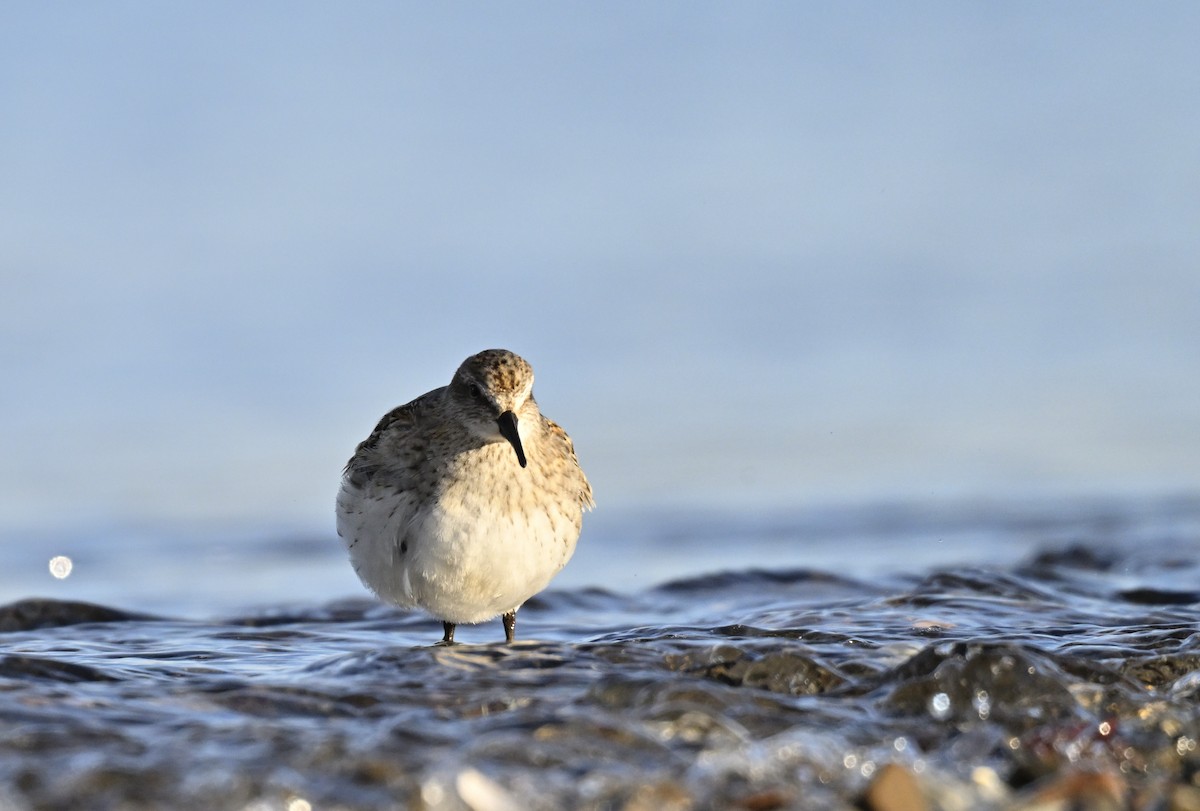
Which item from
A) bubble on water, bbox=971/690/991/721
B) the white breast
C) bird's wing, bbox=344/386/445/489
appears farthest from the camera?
bird's wing, bbox=344/386/445/489

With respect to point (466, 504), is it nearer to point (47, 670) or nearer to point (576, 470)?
point (576, 470)

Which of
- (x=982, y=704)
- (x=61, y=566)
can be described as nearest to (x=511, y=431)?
(x=982, y=704)

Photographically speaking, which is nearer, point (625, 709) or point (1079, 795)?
point (1079, 795)

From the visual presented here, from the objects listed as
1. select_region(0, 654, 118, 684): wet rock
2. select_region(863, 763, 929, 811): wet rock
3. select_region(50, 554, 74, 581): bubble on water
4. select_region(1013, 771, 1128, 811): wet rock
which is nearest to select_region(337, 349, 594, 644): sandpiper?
select_region(0, 654, 118, 684): wet rock

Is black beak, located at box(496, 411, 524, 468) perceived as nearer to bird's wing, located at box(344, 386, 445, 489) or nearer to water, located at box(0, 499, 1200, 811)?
bird's wing, located at box(344, 386, 445, 489)

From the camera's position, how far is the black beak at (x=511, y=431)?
571 centimetres

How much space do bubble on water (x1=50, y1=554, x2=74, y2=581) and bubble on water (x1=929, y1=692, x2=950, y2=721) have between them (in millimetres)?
8176

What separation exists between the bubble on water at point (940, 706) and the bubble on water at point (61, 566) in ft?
26.8

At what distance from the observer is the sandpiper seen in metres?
5.70

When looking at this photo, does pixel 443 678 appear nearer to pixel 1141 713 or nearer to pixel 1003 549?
pixel 1141 713

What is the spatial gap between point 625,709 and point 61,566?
8.11 meters

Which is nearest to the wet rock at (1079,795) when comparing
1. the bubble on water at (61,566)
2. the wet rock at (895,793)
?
the wet rock at (895,793)

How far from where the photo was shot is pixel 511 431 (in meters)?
5.77

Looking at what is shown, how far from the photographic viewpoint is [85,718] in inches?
Result: 173
